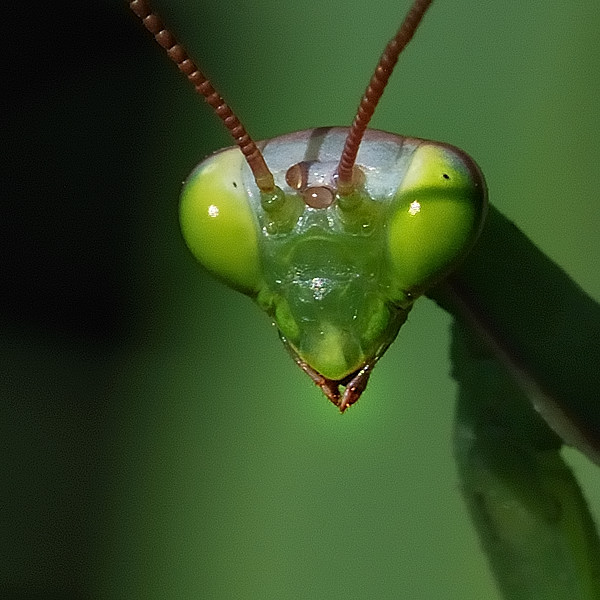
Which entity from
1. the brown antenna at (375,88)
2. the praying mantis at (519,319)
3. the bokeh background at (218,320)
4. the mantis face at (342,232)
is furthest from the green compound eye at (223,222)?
the bokeh background at (218,320)

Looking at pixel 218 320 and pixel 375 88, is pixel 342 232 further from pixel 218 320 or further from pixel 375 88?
pixel 218 320

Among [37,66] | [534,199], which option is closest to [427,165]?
[534,199]

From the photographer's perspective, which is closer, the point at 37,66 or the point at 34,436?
the point at 34,436

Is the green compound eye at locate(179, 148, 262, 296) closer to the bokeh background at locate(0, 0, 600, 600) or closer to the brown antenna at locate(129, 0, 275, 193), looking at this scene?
the brown antenna at locate(129, 0, 275, 193)

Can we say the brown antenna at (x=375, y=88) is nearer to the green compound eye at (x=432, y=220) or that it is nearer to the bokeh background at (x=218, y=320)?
the green compound eye at (x=432, y=220)

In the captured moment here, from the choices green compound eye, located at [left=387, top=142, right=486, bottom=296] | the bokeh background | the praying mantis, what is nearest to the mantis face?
green compound eye, located at [left=387, top=142, right=486, bottom=296]

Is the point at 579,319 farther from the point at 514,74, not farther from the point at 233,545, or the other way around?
the point at 233,545

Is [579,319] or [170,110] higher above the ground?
[170,110]

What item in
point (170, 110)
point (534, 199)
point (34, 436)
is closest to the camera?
point (534, 199)

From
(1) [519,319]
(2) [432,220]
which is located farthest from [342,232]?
(1) [519,319]
